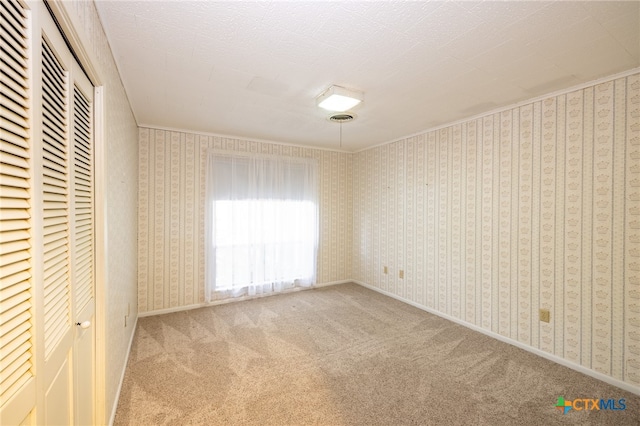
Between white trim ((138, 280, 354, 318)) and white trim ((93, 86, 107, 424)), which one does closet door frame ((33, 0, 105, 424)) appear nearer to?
white trim ((93, 86, 107, 424))

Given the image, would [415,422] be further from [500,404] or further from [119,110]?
[119,110]

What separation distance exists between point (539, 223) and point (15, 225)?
350 centimetres

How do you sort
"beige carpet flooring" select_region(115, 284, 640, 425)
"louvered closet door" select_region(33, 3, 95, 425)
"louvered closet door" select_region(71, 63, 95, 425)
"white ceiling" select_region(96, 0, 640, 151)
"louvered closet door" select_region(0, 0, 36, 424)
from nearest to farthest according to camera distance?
"louvered closet door" select_region(0, 0, 36, 424) → "louvered closet door" select_region(33, 3, 95, 425) → "louvered closet door" select_region(71, 63, 95, 425) → "white ceiling" select_region(96, 0, 640, 151) → "beige carpet flooring" select_region(115, 284, 640, 425)

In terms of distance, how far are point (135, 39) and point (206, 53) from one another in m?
0.42

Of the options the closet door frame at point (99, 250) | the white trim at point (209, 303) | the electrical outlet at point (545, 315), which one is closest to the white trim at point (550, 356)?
the electrical outlet at point (545, 315)

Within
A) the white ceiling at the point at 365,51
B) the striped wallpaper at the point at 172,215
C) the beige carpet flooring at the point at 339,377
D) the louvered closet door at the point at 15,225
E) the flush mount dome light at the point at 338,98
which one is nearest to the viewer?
the louvered closet door at the point at 15,225

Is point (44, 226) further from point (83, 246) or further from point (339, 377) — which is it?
point (339, 377)

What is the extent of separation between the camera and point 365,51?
1920mm

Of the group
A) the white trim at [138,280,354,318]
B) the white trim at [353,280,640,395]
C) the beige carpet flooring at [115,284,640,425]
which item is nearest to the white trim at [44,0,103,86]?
the beige carpet flooring at [115,284,640,425]

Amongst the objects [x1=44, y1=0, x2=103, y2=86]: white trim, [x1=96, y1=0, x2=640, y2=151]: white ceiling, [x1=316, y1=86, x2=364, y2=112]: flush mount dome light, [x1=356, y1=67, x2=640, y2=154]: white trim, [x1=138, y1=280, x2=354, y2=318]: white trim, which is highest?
[x1=96, y1=0, x2=640, y2=151]: white ceiling

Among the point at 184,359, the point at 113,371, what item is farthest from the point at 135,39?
the point at 184,359

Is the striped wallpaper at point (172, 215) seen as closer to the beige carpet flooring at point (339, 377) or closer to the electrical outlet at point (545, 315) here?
the beige carpet flooring at point (339, 377)

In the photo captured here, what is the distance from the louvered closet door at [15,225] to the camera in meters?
0.70

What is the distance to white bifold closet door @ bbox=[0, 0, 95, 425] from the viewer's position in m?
0.74
